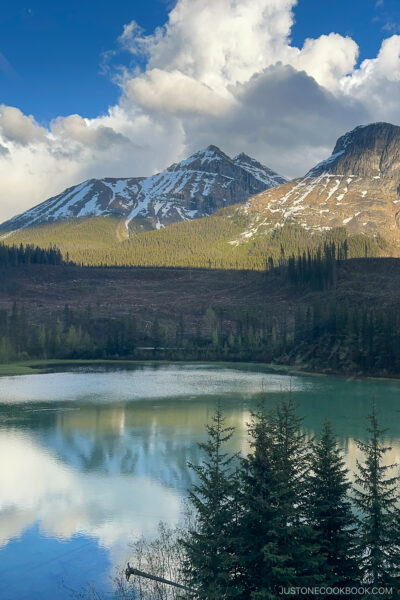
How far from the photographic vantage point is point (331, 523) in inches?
741

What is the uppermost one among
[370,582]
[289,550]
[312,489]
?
[312,489]

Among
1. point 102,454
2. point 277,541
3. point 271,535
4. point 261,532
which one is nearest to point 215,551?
point 261,532

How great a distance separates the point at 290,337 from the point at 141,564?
119707mm

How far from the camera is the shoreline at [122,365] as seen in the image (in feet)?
347

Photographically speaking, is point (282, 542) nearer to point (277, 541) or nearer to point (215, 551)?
point (277, 541)

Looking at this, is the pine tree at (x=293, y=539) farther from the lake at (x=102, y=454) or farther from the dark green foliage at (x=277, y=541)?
the lake at (x=102, y=454)

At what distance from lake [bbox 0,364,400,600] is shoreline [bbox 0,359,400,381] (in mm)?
10910

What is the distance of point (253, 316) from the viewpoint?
568ft

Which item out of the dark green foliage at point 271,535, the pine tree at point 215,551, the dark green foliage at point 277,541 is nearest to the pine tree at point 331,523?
the dark green foliage at point 277,541

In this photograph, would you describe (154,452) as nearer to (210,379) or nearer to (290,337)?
(210,379)

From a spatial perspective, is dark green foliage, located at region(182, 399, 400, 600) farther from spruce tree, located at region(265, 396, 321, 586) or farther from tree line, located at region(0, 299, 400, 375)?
tree line, located at region(0, 299, 400, 375)

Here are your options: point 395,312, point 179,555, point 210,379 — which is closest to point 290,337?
point 395,312

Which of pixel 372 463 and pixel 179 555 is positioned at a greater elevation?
pixel 372 463

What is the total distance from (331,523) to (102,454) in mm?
29492
